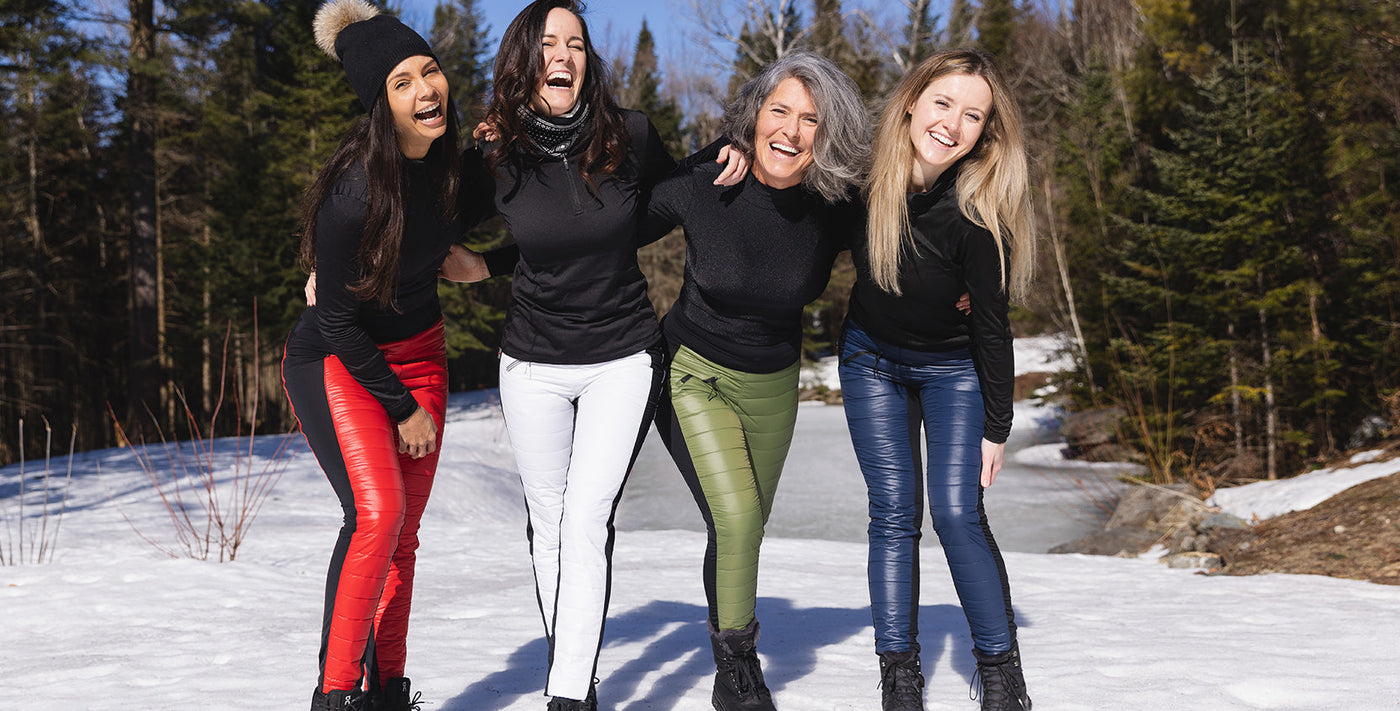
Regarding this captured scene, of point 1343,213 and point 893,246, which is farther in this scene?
point 1343,213

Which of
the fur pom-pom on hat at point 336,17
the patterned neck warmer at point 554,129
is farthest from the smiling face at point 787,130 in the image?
the fur pom-pom on hat at point 336,17

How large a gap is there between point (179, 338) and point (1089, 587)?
866 inches

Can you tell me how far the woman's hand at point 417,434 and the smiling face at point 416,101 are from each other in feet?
2.30

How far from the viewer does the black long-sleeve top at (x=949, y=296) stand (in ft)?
8.39

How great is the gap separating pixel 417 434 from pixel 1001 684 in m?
1.83

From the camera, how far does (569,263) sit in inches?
98.7

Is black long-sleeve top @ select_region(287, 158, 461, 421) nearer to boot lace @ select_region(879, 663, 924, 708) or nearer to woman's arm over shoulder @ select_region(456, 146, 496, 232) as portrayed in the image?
woman's arm over shoulder @ select_region(456, 146, 496, 232)

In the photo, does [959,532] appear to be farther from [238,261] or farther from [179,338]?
[179,338]

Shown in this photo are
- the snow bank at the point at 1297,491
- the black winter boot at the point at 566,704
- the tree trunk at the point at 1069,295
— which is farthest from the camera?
the tree trunk at the point at 1069,295

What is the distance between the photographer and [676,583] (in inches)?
204

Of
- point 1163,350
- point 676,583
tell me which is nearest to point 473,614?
point 676,583

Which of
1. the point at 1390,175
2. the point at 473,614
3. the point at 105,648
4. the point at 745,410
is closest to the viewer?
the point at 745,410

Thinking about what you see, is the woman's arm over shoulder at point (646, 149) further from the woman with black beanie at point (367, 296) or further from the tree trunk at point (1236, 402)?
the tree trunk at point (1236, 402)

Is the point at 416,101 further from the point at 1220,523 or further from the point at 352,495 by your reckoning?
the point at 1220,523
